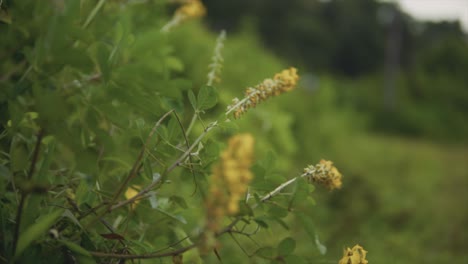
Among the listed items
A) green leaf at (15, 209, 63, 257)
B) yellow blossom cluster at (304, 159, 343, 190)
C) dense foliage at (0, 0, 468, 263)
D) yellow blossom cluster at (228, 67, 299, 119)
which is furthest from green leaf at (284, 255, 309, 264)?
green leaf at (15, 209, 63, 257)

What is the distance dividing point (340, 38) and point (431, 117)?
10.1 meters

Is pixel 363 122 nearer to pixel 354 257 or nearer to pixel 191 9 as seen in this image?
pixel 191 9

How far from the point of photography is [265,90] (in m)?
0.85

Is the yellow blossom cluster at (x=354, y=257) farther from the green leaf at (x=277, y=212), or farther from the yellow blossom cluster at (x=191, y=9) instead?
the yellow blossom cluster at (x=191, y=9)

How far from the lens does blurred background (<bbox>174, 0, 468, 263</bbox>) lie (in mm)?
4668

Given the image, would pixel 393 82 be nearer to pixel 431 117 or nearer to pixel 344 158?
pixel 431 117

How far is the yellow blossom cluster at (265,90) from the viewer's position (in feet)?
2.74

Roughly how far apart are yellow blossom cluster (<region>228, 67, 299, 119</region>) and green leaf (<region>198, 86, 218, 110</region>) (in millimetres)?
60

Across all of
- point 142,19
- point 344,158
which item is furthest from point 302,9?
point 142,19

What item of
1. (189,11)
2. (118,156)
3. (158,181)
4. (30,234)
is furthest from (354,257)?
(189,11)

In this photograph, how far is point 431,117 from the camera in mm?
16406

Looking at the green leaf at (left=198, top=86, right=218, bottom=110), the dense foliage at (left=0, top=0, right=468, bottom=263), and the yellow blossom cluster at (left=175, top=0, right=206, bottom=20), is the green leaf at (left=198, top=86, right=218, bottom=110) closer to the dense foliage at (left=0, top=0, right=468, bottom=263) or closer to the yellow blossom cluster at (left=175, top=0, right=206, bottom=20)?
the dense foliage at (left=0, top=0, right=468, bottom=263)

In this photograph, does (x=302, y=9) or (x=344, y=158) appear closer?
(x=344, y=158)

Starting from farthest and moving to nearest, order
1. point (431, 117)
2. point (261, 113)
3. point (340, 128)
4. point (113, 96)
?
point (431, 117) < point (340, 128) < point (261, 113) < point (113, 96)
